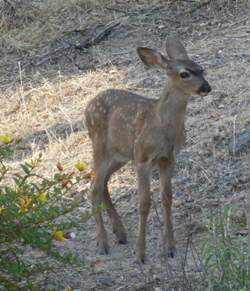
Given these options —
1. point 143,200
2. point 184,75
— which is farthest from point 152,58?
point 143,200

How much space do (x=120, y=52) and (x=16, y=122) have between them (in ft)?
7.61

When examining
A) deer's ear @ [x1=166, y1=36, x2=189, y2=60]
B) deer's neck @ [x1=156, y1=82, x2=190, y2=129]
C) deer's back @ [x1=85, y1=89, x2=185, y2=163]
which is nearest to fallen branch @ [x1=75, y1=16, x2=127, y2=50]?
deer's back @ [x1=85, y1=89, x2=185, y2=163]

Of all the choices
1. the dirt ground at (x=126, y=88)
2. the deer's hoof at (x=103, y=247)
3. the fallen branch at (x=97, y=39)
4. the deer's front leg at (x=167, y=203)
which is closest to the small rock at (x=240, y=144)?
the dirt ground at (x=126, y=88)

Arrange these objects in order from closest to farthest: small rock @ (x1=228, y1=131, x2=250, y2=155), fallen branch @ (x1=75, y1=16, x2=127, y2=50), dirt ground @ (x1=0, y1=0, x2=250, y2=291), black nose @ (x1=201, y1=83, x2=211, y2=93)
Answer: black nose @ (x1=201, y1=83, x2=211, y2=93)
dirt ground @ (x1=0, y1=0, x2=250, y2=291)
small rock @ (x1=228, y1=131, x2=250, y2=155)
fallen branch @ (x1=75, y1=16, x2=127, y2=50)

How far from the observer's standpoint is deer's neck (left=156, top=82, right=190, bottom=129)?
6.51 meters

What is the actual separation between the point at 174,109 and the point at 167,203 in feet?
2.98

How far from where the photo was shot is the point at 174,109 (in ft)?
21.4

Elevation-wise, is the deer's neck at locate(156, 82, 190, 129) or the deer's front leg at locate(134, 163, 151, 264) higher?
the deer's neck at locate(156, 82, 190, 129)

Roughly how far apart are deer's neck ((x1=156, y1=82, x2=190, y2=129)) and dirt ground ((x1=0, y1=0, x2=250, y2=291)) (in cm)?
48

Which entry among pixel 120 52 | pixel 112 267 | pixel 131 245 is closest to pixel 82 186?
pixel 131 245

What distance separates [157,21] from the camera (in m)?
12.1

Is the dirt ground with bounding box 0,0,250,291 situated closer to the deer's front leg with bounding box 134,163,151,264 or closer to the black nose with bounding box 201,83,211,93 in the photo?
the deer's front leg with bounding box 134,163,151,264

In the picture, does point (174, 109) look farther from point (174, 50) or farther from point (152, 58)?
point (174, 50)

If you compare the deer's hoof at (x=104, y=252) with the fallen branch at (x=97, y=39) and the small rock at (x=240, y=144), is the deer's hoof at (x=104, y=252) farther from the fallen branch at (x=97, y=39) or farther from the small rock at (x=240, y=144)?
the fallen branch at (x=97, y=39)
